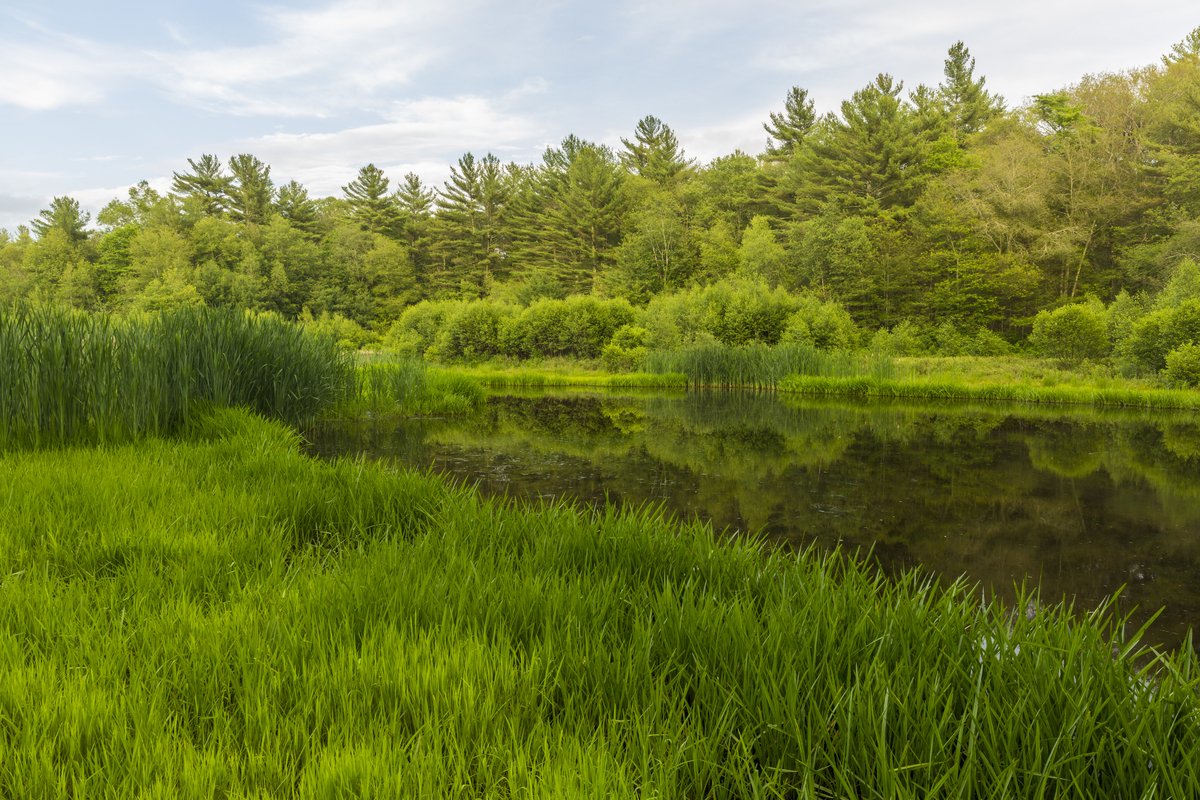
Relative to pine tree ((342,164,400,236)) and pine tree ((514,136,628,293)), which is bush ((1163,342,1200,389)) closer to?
pine tree ((514,136,628,293))

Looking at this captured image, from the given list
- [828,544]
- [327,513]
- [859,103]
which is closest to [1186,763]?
[828,544]

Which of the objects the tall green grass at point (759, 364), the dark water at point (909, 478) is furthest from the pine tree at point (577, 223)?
the dark water at point (909, 478)

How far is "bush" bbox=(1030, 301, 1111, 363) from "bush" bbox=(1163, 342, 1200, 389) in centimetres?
309

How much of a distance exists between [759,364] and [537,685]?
16.0 metres

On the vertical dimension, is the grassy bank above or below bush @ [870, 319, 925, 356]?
below

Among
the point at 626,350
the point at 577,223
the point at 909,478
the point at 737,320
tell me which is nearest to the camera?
the point at 909,478

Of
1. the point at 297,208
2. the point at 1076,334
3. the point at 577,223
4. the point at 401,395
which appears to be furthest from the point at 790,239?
the point at 297,208

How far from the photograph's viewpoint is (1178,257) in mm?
22188

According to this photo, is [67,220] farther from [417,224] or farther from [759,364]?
[759,364]

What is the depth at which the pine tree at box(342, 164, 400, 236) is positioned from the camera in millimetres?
45819

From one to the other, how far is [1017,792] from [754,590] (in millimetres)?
1161

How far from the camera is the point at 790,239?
94.6 ft

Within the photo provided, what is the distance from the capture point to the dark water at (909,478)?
11.8 feet

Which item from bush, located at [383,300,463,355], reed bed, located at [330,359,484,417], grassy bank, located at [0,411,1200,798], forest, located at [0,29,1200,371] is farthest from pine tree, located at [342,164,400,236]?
grassy bank, located at [0,411,1200,798]
